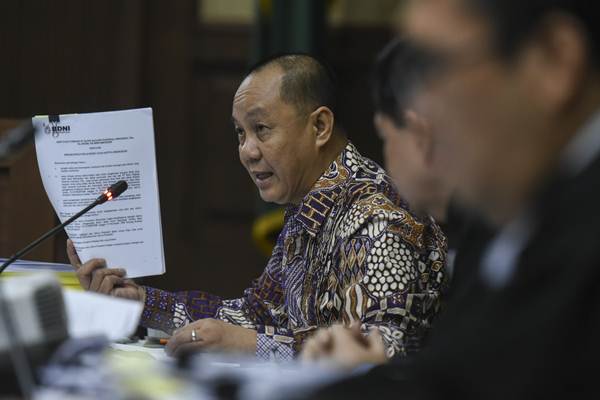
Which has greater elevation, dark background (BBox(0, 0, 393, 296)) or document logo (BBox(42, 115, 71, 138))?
document logo (BBox(42, 115, 71, 138))

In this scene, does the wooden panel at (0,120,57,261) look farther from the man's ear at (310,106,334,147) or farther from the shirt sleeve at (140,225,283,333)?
the man's ear at (310,106,334,147)

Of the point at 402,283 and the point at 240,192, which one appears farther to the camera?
the point at 240,192

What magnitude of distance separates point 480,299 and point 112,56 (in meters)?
4.14

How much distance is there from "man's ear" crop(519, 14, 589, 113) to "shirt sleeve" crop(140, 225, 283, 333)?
5.39 feet

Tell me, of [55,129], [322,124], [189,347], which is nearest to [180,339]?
[189,347]

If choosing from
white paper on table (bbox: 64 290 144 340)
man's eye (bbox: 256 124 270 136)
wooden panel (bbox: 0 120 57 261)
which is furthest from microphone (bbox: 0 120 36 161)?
wooden panel (bbox: 0 120 57 261)

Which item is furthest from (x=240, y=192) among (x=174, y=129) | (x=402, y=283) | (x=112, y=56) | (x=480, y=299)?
A: (x=480, y=299)

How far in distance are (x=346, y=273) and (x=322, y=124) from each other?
490 mm

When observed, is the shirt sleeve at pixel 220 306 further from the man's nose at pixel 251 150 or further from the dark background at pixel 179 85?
the dark background at pixel 179 85

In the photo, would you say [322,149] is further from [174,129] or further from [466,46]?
[174,129]

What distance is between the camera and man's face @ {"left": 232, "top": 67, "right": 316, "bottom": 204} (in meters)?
2.46

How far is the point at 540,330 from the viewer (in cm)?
92

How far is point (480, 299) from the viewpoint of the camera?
1.10m

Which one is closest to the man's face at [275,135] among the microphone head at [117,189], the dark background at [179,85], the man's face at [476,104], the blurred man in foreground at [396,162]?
the microphone head at [117,189]
